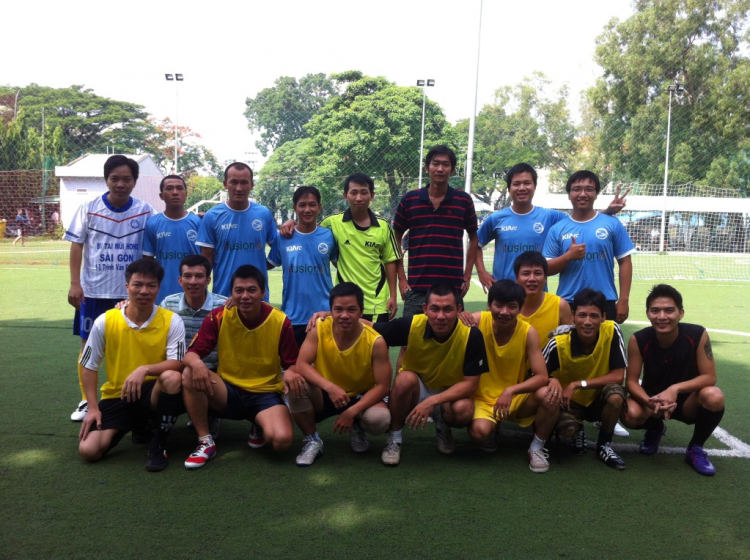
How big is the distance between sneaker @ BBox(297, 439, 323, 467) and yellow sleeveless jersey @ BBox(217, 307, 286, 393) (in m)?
0.36

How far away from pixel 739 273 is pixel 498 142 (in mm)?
20685

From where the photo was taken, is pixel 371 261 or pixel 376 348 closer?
pixel 376 348

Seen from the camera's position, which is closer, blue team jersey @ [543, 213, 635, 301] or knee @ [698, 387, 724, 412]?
knee @ [698, 387, 724, 412]

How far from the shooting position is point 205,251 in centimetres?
409

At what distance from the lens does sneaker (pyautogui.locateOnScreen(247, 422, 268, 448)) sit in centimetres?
345

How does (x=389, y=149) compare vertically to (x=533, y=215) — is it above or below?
above

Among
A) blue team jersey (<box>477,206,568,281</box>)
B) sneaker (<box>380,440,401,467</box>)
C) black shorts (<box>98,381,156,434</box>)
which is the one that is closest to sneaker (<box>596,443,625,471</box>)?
sneaker (<box>380,440,401,467</box>)

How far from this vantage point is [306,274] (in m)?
4.07

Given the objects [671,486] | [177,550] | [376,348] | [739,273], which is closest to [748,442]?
[671,486]

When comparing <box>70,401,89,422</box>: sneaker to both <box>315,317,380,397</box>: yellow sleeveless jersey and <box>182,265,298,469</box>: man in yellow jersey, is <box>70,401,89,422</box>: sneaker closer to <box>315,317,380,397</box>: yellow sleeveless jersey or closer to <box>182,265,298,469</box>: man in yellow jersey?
<box>182,265,298,469</box>: man in yellow jersey

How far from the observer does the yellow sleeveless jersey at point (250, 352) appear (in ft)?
11.2

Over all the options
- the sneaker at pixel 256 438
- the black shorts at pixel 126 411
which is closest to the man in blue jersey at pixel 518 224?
the sneaker at pixel 256 438

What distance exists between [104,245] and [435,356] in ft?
7.53

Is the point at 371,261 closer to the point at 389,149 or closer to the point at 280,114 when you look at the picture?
the point at 389,149
